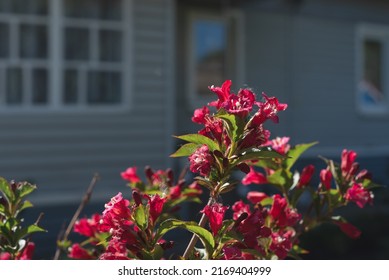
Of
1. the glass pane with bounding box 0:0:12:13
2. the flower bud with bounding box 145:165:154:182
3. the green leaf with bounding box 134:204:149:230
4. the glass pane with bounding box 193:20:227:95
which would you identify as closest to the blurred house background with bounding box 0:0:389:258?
the glass pane with bounding box 0:0:12:13

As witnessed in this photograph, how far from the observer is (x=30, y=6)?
7.79m

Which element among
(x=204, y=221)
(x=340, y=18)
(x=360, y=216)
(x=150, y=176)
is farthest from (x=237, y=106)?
(x=340, y=18)

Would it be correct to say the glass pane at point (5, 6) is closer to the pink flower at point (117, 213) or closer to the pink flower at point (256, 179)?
the pink flower at point (256, 179)

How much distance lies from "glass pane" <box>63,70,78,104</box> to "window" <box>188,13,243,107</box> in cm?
245

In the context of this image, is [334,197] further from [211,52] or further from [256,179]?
[211,52]

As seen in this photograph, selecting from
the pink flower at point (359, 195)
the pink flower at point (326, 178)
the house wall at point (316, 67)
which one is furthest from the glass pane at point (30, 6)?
the pink flower at point (359, 195)

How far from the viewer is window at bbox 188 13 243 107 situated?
10336mm

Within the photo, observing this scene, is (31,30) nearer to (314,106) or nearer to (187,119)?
(187,119)

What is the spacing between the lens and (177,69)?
10203 mm

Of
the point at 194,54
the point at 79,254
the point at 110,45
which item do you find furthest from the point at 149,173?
the point at 194,54

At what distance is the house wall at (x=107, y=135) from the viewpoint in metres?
A: 7.78

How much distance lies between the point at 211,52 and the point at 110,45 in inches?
107

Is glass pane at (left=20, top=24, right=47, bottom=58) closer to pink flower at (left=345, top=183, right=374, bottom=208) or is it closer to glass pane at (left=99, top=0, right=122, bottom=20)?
glass pane at (left=99, top=0, right=122, bottom=20)

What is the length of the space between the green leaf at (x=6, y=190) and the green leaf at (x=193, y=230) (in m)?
0.40
